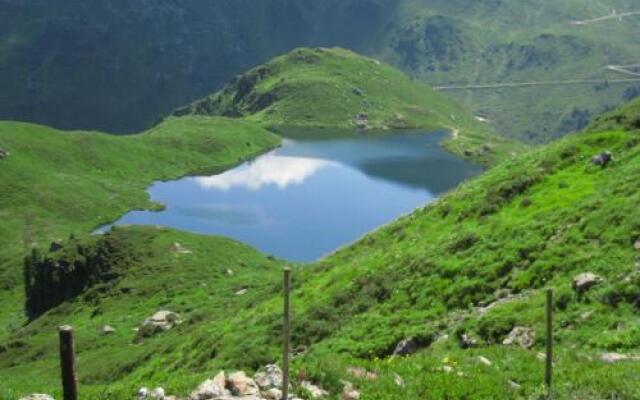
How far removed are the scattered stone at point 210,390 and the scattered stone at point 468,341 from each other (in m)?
11.5

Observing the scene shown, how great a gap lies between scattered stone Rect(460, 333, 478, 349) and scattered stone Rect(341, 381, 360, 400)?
9066mm

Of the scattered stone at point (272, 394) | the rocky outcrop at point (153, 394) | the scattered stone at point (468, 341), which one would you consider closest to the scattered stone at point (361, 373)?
the scattered stone at point (272, 394)

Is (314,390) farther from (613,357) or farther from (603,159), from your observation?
(603,159)

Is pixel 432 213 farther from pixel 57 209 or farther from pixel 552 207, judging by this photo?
pixel 57 209

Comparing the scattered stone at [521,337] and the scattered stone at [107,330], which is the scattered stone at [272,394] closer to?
the scattered stone at [521,337]

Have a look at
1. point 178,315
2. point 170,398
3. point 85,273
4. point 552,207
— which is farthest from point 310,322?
point 85,273

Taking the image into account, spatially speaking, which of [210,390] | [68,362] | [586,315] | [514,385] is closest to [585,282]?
[586,315]

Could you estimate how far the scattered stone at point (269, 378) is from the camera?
65.8ft

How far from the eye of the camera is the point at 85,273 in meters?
97.4

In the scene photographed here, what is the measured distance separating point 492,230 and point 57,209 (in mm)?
142203

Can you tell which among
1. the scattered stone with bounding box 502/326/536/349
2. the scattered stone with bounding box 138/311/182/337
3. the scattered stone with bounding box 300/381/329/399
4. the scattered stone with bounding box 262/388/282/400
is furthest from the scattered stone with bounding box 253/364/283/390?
the scattered stone with bounding box 138/311/182/337

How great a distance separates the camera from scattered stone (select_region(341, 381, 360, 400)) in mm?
19609

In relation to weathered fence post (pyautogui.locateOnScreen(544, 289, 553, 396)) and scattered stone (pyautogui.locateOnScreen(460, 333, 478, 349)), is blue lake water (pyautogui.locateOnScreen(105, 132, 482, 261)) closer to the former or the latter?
scattered stone (pyautogui.locateOnScreen(460, 333, 478, 349))

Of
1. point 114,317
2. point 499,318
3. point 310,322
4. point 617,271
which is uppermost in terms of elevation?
point 617,271
